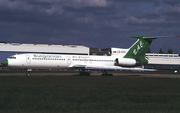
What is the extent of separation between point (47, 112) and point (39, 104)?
1925 mm

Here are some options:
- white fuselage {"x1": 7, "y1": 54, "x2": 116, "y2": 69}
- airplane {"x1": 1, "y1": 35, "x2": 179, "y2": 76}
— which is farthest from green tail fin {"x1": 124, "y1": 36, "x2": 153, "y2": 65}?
white fuselage {"x1": 7, "y1": 54, "x2": 116, "y2": 69}

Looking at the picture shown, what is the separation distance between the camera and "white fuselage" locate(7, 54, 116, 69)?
4066cm

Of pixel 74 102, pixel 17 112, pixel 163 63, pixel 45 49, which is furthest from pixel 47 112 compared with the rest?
pixel 163 63

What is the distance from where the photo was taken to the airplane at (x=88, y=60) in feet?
134

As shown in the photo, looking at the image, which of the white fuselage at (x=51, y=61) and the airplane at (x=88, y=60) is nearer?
the white fuselage at (x=51, y=61)

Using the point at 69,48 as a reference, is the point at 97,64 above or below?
below

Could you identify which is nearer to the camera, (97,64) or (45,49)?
(97,64)

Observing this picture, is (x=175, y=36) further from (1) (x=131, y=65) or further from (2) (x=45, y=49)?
(2) (x=45, y=49)

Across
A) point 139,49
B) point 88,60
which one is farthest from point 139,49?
point 88,60

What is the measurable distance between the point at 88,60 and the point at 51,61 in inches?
276

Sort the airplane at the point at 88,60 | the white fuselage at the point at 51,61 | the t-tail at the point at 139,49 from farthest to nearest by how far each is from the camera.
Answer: the t-tail at the point at 139,49, the airplane at the point at 88,60, the white fuselage at the point at 51,61

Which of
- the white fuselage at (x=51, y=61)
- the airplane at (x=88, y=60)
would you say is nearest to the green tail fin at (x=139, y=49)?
the airplane at (x=88, y=60)

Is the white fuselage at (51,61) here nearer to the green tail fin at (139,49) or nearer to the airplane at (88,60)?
the airplane at (88,60)

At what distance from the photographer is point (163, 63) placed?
95.6 meters
